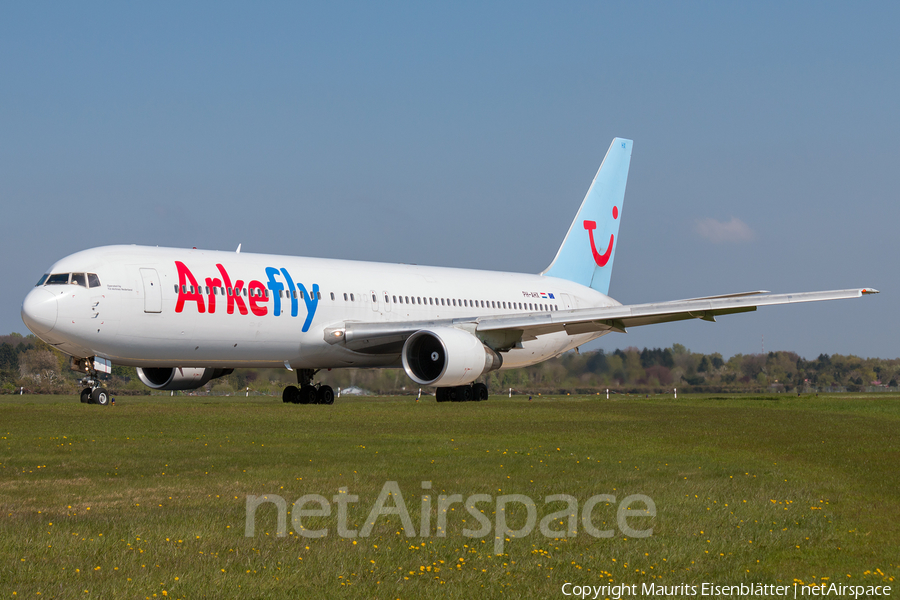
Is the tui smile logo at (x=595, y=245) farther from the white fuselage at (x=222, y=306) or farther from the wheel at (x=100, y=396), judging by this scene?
the wheel at (x=100, y=396)

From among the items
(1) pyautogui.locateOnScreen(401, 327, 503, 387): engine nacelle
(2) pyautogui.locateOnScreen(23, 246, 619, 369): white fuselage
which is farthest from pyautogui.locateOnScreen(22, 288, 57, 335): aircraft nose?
(1) pyautogui.locateOnScreen(401, 327, 503, 387): engine nacelle

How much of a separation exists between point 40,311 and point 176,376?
6594 mm

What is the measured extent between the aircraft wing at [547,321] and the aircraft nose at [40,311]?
7274mm

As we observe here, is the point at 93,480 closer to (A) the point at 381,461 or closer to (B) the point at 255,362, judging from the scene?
(A) the point at 381,461

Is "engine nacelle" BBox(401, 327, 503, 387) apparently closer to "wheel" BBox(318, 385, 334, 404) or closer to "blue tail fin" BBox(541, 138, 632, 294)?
"wheel" BBox(318, 385, 334, 404)

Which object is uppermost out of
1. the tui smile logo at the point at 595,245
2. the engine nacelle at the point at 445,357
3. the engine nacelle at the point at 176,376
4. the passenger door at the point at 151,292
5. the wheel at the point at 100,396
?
the tui smile logo at the point at 595,245

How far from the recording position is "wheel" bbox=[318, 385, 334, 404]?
28703 mm

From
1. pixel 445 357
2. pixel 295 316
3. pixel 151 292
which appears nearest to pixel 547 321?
pixel 445 357

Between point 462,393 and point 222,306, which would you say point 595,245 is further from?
point 222,306

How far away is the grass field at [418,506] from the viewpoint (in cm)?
684

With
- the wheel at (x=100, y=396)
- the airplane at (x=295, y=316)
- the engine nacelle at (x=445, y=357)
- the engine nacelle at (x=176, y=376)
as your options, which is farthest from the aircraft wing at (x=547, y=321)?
the wheel at (x=100, y=396)

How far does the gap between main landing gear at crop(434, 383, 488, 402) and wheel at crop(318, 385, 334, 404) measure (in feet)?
10.4

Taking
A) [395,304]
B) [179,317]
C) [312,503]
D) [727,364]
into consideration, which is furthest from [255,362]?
[727,364]

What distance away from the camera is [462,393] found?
2941 centimetres
